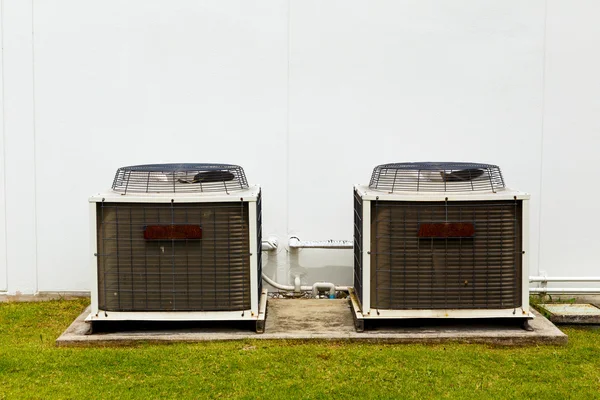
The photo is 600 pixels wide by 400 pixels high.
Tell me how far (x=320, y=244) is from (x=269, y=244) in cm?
43

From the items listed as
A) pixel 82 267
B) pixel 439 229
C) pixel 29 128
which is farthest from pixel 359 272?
pixel 29 128

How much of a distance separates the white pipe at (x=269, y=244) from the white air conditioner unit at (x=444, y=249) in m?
1.30

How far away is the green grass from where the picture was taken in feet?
14.3

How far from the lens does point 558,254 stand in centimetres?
→ 656

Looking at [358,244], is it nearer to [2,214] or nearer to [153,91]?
[153,91]

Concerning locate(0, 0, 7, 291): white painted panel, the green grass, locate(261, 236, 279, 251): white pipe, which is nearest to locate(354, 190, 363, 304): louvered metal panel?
the green grass

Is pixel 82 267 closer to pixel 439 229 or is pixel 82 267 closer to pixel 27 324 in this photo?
pixel 27 324

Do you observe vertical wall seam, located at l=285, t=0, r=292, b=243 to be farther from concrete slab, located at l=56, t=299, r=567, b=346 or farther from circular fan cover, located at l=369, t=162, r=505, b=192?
circular fan cover, located at l=369, t=162, r=505, b=192

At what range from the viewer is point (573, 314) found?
5906mm

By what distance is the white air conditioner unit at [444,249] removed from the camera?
17.1 feet

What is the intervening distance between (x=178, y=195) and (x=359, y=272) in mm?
1452

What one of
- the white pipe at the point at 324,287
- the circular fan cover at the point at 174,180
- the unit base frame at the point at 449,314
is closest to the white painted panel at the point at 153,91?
the white pipe at the point at 324,287

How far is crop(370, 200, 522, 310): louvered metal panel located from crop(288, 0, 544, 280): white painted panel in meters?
1.27

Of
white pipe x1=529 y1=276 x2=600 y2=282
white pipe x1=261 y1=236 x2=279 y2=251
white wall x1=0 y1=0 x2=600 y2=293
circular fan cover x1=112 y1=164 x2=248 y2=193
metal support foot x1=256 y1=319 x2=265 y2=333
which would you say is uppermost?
white wall x1=0 y1=0 x2=600 y2=293
